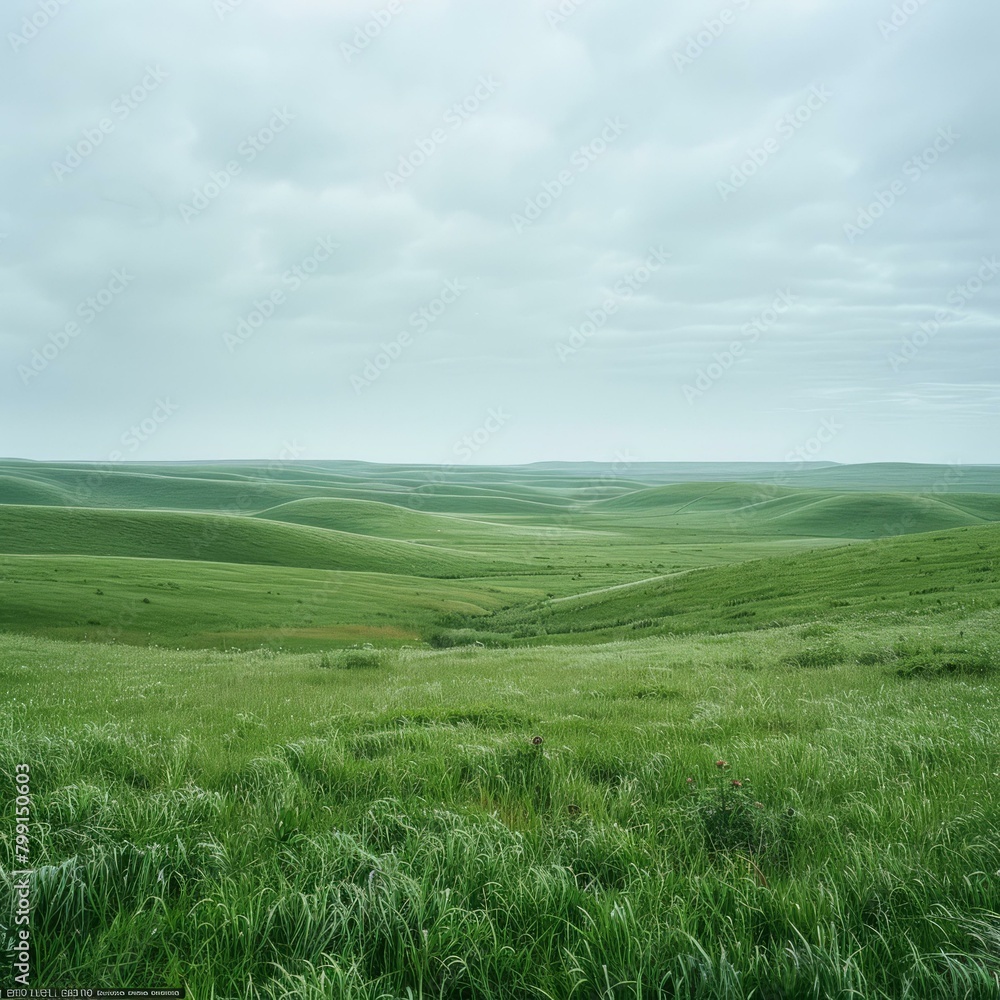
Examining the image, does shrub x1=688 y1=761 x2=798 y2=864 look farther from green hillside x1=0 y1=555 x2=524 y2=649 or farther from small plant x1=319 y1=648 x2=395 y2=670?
Result: green hillside x1=0 y1=555 x2=524 y2=649

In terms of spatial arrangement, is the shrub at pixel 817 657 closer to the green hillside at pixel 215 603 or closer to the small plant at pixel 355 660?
the small plant at pixel 355 660

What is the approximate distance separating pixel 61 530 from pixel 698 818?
11145 centimetres

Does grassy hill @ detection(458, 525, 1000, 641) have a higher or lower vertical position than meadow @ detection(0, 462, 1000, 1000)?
lower

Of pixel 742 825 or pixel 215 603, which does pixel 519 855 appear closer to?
pixel 742 825

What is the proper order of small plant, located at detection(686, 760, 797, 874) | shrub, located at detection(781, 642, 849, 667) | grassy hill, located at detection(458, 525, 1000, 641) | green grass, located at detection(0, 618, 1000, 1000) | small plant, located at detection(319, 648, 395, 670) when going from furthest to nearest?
grassy hill, located at detection(458, 525, 1000, 641) < small plant, located at detection(319, 648, 395, 670) < shrub, located at detection(781, 642, 849, 667) < small plant, located at detection(686, 760, 797, 874) < green grass, located at detection(0, 618, 1000, 1000)

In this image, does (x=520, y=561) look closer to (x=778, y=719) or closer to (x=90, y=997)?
(x=778, y=719)

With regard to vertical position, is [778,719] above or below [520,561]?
above

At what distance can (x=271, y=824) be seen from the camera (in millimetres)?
5688

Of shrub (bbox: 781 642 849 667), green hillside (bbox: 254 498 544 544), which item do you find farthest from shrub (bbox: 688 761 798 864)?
green hillside (bbox: 254 498 544 544)

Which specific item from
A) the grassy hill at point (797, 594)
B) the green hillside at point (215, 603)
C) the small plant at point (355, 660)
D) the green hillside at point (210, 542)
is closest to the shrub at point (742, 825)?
the small plant at point (355, 660)

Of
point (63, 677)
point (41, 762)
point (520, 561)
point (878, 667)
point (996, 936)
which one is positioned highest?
point (996, 936)

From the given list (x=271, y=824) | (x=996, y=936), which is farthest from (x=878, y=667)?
(x=271, y=824)

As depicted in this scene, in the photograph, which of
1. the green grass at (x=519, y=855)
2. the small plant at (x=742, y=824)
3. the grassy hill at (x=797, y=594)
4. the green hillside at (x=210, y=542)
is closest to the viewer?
the green grass at (x=519, y=855)

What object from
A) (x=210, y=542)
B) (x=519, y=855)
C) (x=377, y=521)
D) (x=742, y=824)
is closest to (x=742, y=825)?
(x=742, y=824)
